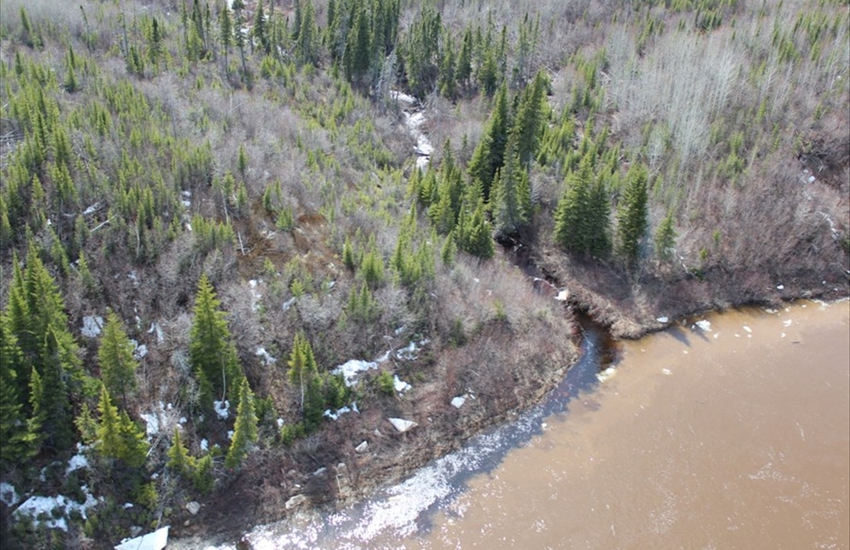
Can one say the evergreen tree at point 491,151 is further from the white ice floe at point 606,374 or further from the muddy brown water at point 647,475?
the muddy brown water at point 647,475

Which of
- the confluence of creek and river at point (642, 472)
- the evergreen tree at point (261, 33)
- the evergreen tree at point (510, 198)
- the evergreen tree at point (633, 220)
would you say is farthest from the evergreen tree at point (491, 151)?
the evergreen tree at point (261, 33)

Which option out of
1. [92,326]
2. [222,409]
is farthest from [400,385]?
[92,326]

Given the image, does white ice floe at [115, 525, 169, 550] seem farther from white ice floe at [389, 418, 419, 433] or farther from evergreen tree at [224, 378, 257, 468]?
white ice floe at [389, 418, 419, 433]

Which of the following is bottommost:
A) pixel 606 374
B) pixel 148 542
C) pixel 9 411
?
pixel 148 542

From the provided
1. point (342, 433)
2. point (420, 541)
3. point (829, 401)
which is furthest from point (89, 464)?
point (829, 401)

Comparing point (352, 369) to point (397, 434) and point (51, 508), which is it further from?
point (51, 508)
